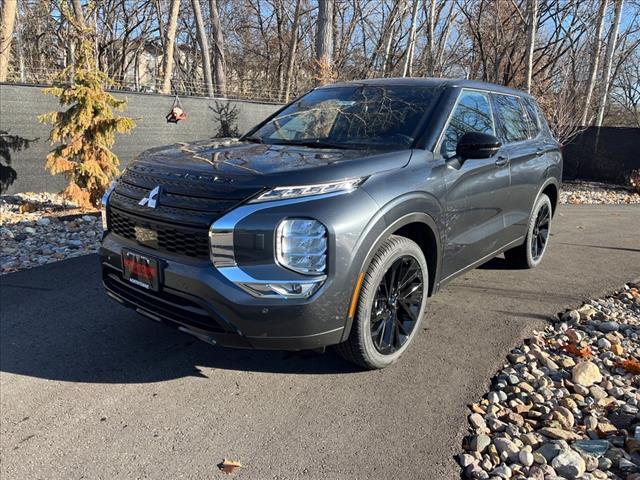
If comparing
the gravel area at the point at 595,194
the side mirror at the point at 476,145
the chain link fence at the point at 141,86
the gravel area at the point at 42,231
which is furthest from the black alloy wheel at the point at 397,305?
the gravel area at the point at 595,194

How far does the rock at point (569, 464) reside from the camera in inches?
96.1

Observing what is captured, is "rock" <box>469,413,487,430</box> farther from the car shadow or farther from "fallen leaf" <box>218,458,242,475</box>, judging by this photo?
"fallen leaf" <box>218,458,242,475</box>

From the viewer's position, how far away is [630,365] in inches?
139

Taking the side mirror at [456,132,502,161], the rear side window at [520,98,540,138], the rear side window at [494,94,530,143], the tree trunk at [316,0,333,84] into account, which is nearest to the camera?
the side mirror at [456,132,502,161]

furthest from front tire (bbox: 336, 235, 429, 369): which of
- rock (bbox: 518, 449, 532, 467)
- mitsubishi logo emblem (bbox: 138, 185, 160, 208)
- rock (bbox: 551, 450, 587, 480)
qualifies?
mitsubishi logo emblem (bbox: 138, 185, 160, 208)

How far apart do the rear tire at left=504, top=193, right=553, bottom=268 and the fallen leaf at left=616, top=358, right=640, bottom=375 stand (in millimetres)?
1884

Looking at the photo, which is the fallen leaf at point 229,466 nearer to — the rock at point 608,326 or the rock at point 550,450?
the rock at point 550,450

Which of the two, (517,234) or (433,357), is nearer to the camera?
(433,357)

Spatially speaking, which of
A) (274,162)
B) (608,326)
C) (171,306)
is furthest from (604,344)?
(171,306)

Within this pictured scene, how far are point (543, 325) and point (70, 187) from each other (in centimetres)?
697

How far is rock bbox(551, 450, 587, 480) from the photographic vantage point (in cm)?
244

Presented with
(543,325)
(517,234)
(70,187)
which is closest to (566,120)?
(517,234)

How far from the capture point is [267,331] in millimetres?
2729

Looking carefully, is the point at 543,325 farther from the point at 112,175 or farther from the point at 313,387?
the point at 112,175
